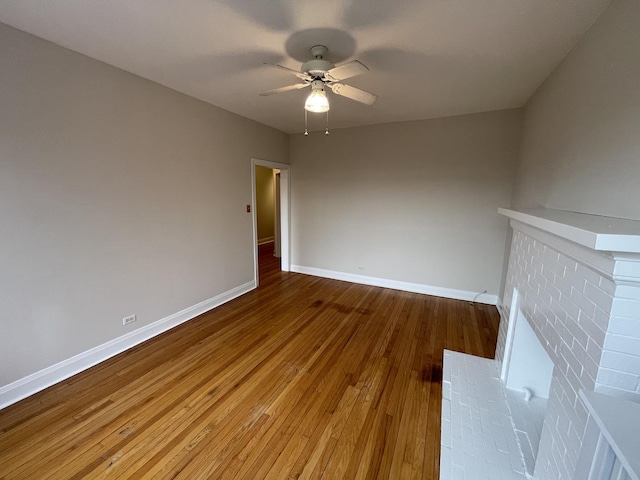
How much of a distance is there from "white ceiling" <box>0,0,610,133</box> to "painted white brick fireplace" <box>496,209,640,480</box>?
3.98 ft

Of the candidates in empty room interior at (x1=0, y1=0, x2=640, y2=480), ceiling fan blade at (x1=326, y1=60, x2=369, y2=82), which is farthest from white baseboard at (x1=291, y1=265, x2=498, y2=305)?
ceiling fan blade at (x1=326, y1=60, x2=369, y2=82)

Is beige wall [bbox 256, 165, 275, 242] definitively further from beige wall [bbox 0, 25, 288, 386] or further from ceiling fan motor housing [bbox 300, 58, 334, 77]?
ceiling fan motor housing [bbox 300, 58, 334, 77]

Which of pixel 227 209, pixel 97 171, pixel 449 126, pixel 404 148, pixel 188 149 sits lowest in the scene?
pixel 227 209

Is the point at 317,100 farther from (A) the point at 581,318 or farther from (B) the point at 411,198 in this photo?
(B) the point at 411,198

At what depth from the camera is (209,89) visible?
2.75 metres

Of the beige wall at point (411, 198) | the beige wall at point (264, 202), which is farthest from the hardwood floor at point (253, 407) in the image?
the beige wall at point (264, 202)

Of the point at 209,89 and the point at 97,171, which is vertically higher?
the point at 209,89

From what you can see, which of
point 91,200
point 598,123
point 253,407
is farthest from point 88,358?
point 598,123

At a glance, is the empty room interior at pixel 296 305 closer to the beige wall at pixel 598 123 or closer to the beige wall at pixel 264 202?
the beige wall at pixel 598 123

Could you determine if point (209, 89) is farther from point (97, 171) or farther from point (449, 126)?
point (449, 126)

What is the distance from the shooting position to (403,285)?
4.22m

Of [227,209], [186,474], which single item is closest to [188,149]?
[227,209]

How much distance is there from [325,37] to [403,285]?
135 inches

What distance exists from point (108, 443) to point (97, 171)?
1983 mm
